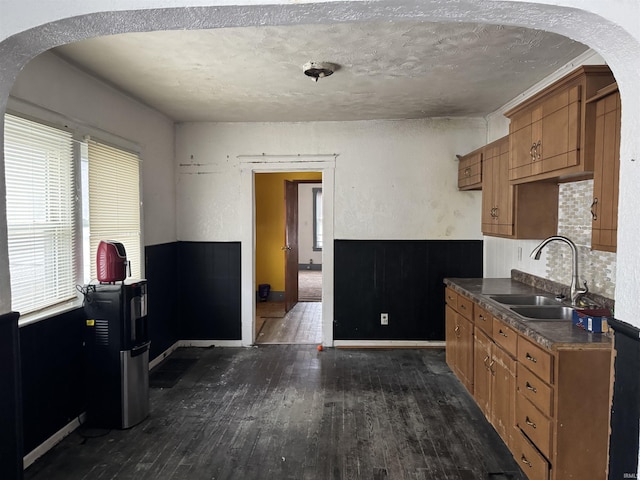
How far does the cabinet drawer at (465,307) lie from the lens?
11.0 feet

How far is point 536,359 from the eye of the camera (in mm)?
2207

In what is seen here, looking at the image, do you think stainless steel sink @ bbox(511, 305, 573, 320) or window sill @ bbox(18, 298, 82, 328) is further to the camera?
stainless steel sink @ bbox(511, 305, 573, 320)

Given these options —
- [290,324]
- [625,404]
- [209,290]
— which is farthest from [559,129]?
[290,324]

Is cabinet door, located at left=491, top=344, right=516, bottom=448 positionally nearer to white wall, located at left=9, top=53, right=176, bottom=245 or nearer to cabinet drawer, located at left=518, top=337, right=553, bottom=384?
cabinet drawer, located at left=518, top=337, right=553, bottom=384

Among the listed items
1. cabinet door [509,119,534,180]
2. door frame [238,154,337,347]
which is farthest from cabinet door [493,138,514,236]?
door frame [238,154,337,347]

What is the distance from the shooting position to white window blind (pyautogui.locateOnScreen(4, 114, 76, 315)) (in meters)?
2.44

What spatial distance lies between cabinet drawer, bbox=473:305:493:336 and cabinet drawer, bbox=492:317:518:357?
0.26ft

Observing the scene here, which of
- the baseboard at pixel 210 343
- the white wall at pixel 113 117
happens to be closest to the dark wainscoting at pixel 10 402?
the white wall at pixel 113 117

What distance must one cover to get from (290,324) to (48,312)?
11.3ft

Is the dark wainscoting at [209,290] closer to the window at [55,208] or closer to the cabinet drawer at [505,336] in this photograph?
the window at [55,208]

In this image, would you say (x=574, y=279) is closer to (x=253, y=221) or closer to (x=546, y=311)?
(x=546, y=311)

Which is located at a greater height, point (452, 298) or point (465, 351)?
point (452, 298)

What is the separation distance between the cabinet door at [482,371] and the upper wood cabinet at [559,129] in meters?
1.17

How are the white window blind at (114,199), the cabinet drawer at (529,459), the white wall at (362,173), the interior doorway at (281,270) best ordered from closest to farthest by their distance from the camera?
the cabinet drawer at (529,459), the white window blind at (114,199), the white wall at (362,173), the interior doorway at (281,270)
